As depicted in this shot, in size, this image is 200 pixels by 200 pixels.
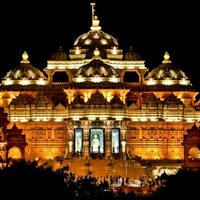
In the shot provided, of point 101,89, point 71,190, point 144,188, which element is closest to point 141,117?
point 101,89

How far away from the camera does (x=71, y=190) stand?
61.4 metres

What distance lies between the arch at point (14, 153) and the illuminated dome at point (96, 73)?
6077mm

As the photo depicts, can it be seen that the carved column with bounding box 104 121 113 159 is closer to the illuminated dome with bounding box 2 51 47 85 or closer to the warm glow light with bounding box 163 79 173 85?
the warm glow light with bounding box 163 79 173 85

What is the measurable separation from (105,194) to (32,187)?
13.2 ft

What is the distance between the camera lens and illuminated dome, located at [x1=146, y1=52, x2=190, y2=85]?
89062 millimetres

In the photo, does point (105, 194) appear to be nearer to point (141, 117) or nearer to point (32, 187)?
point (32, 187)

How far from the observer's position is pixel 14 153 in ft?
272

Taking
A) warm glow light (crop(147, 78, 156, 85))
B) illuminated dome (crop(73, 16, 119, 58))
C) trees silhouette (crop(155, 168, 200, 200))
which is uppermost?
illuminated dome (crop(73, 16, 119, 58))

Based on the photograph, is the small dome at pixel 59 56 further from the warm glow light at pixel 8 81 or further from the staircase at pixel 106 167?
the staircase at pixel 106 167

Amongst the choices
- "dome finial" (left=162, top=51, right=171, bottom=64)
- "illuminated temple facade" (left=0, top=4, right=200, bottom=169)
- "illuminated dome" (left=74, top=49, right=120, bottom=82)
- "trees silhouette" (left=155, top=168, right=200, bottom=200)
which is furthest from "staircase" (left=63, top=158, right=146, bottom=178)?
"trees silhouette" (left=155, top=168, right=200, bottom=200)

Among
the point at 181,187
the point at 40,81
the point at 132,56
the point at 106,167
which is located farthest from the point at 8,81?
the point at 181,187

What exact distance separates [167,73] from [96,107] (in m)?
8.15

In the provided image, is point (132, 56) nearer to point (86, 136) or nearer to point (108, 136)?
point (108, 136)

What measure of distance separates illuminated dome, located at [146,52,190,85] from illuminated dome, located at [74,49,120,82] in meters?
4.15
